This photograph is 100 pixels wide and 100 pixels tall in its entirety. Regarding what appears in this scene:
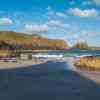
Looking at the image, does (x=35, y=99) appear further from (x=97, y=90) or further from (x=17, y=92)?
(x=97, y=90)

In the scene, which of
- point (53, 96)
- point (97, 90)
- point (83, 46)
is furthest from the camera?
point (83, 46)

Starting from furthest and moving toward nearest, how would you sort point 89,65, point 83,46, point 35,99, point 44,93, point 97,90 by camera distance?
1. point 83,46
2. point 89,65
3. point 97,90
4. point 44,93
5. point 35,99

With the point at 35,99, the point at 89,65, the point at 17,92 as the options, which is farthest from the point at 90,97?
the point at 89,65

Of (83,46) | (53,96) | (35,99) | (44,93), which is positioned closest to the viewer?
(35,99)

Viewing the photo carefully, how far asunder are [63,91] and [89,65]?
17.5 meters

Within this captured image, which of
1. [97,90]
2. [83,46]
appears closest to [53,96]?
[97,90]

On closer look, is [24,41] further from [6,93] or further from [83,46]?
[6,93]

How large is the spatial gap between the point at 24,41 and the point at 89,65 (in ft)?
564

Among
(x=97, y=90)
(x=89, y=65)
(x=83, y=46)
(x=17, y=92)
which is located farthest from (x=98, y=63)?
(x=83, y=46)

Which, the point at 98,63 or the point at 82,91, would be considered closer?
the point at 82,91

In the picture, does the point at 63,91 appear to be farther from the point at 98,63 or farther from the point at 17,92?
the point at 98,63

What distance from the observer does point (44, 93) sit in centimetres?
1194

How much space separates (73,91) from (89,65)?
17.4m

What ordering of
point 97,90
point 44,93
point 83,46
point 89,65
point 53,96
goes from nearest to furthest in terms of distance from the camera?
point 53,96
point 44,93
point 97,90
point 89,65
point 83,46
